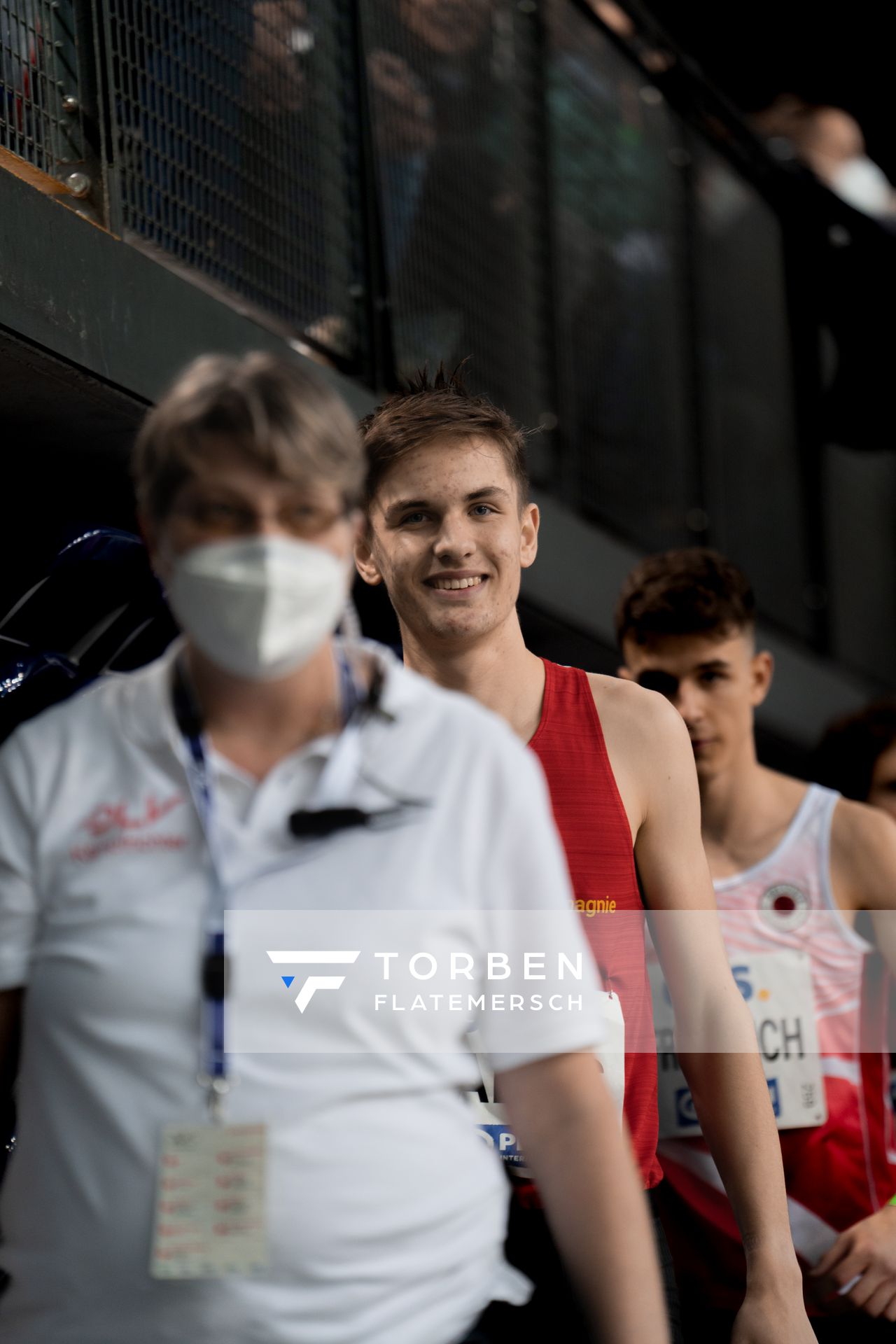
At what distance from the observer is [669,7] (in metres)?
6.95

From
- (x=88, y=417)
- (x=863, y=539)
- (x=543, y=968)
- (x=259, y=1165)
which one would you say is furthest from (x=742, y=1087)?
(x=863, y=539)

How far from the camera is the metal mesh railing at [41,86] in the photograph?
2.71 m

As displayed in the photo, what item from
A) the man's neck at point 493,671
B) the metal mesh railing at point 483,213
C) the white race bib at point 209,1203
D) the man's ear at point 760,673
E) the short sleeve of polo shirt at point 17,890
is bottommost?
the white race bib at point 209,1203

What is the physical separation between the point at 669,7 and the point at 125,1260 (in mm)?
6688

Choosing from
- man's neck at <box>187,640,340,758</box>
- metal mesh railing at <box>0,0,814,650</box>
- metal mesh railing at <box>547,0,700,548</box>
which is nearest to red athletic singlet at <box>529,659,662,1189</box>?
man's neck at <box>187,640,340,758</box>

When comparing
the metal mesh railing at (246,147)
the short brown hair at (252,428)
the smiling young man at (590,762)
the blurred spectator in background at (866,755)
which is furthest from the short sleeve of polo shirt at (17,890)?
the blurred spectator in background at (866,755)

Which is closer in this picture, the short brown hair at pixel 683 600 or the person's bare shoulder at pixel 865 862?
the person's bare shoulder at pixel 865 862

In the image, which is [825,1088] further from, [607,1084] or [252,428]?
[252,428]

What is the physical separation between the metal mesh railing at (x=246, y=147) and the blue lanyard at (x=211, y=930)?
1.83 meters

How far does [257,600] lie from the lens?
1.26 meters

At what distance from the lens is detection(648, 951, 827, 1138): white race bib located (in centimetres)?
282

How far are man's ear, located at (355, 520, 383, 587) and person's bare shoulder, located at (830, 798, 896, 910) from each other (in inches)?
46.9

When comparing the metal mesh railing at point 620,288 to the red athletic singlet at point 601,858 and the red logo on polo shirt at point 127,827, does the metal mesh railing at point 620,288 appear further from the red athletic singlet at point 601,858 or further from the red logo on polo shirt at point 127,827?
the red logo on polo shirt at point 127,827

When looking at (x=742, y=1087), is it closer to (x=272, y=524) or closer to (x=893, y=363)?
(x=272, y=524)
